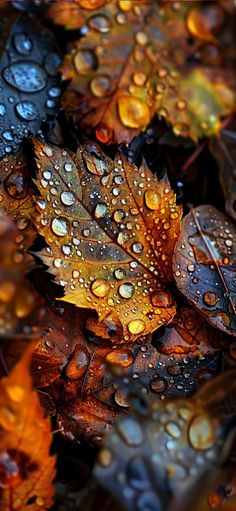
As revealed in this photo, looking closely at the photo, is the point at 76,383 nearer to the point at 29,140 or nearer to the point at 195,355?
the point at 195,355

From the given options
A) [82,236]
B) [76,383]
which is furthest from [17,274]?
[76,383]

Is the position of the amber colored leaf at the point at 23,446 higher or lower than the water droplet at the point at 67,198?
lower

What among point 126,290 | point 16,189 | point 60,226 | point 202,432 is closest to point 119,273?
point 126,290

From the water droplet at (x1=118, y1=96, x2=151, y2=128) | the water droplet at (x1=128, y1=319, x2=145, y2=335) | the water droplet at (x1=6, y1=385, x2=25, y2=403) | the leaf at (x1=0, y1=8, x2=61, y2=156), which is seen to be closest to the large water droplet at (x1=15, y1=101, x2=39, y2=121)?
the leaf at (x1=0, y1=8, x2=61, y2=156)

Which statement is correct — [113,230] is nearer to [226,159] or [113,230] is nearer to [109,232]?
[109,232]

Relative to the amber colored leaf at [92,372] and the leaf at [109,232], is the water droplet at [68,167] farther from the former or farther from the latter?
the amber colored leaf at [92,372]

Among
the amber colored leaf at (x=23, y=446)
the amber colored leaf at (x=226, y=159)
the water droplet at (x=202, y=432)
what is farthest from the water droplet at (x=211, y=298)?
the amber colored leaf at (x=23, y=446)

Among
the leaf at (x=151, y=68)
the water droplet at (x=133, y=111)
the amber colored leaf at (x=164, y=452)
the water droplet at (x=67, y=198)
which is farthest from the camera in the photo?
the water droplet at (x=67, y=198)
